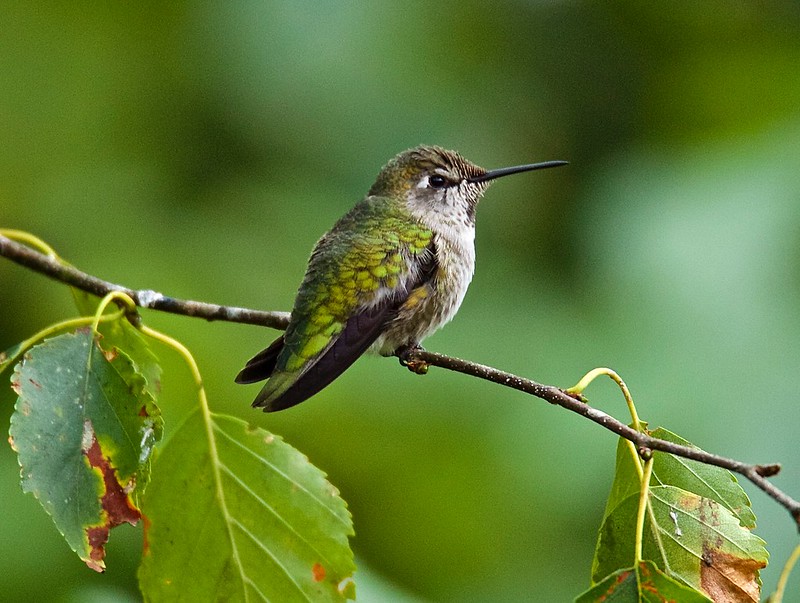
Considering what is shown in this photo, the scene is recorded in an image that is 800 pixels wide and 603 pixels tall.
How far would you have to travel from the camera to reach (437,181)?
3.61m

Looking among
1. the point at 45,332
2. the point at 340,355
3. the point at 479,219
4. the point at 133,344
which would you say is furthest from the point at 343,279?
the point at 479,219

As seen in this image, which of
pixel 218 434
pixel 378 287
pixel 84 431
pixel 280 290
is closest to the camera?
pixel 84 431

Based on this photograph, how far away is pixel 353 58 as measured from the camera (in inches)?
224

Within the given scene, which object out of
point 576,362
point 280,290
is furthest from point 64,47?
point 576,362

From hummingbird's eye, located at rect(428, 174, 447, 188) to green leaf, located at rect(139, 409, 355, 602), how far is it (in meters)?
1.72

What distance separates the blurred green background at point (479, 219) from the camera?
4289 millimetres

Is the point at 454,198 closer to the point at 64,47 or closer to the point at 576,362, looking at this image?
the point at 576,362

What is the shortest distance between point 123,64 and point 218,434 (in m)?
4.28

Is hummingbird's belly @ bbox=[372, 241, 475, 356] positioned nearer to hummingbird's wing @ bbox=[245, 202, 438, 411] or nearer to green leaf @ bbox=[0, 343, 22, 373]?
hummingbird's wing @ bbox=[245, 202, 438, 411]

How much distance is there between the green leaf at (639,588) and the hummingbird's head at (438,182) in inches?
71.0

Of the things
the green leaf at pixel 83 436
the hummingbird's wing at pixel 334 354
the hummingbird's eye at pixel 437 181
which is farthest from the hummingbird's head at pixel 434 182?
the green leaf at pixel 83 436

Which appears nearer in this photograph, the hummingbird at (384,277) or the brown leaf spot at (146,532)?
the brown leaf spot at (146,532)

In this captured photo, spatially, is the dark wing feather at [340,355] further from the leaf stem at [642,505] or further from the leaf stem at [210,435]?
the leaf stem at [642,505]

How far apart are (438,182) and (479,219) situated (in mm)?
2243
